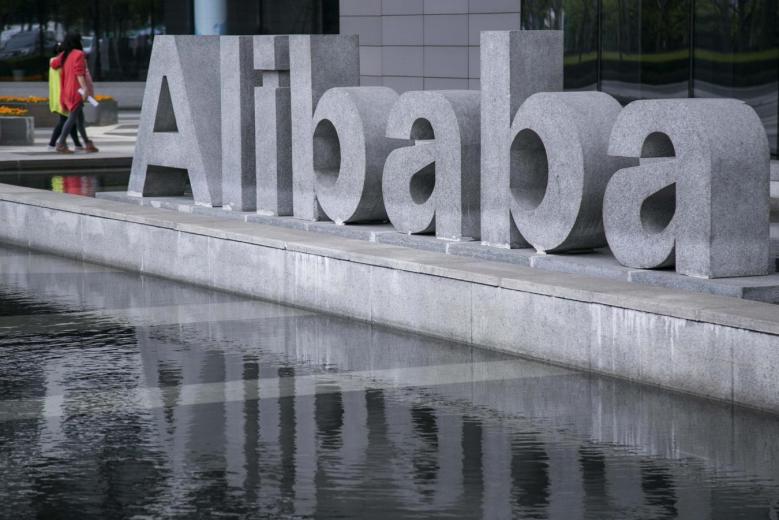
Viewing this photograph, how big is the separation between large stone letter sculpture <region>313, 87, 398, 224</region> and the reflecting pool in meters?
1.92

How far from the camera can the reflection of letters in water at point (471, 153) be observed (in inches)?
363

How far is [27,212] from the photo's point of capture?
15.3 meters

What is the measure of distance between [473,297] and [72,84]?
17262 millimetres

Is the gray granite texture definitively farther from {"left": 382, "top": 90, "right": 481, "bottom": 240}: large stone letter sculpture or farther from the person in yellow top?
the person in yellow top

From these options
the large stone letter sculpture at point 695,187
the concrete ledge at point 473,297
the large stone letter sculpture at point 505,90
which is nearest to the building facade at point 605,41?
the large stone letter sculpture at point 505,90

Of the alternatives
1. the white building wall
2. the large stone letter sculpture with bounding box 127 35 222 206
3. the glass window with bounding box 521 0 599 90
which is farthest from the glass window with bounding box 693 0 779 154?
the large stone letter sculpture with bounding box 127 35 222 206

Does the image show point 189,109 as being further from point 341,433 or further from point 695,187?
point 341,433

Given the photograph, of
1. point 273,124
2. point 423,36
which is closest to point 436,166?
point 273,124

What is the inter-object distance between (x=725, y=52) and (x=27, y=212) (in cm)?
817

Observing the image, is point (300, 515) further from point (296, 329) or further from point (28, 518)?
point (296, 329)

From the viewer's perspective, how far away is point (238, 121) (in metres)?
13.5

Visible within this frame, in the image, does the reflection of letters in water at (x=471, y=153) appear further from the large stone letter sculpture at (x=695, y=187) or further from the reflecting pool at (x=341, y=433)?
the reflecting pool at (x=341, y=433)

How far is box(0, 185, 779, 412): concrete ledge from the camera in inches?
309

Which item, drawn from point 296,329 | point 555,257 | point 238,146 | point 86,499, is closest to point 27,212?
point 238,146
